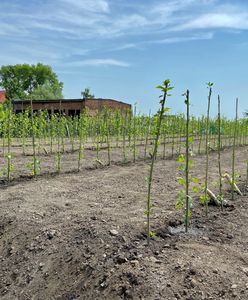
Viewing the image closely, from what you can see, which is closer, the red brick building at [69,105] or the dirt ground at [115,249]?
the dirt ground at [115,249]

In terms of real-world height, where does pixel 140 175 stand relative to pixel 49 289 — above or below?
above

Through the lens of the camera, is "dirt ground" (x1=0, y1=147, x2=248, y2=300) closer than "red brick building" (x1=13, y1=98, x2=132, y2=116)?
Yes

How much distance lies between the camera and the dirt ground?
8.50 ft

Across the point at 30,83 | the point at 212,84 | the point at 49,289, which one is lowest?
the point at 49,289

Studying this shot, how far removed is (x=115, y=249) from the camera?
3129mm

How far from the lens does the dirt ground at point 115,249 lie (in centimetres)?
259

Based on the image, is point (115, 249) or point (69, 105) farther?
point (69, 105)

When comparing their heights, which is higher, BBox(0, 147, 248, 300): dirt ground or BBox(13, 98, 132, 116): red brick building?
BBox(13, 98, 132, 116): red brick building

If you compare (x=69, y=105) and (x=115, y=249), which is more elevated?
(x=69, y=105)

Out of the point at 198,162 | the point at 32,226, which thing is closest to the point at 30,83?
the point at 198,162

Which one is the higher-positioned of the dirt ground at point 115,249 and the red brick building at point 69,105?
the red brick building at point 69,105

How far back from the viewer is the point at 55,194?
523 centimetres

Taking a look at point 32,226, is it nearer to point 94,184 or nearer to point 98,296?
point 98,296

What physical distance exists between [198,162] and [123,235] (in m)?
6.28
